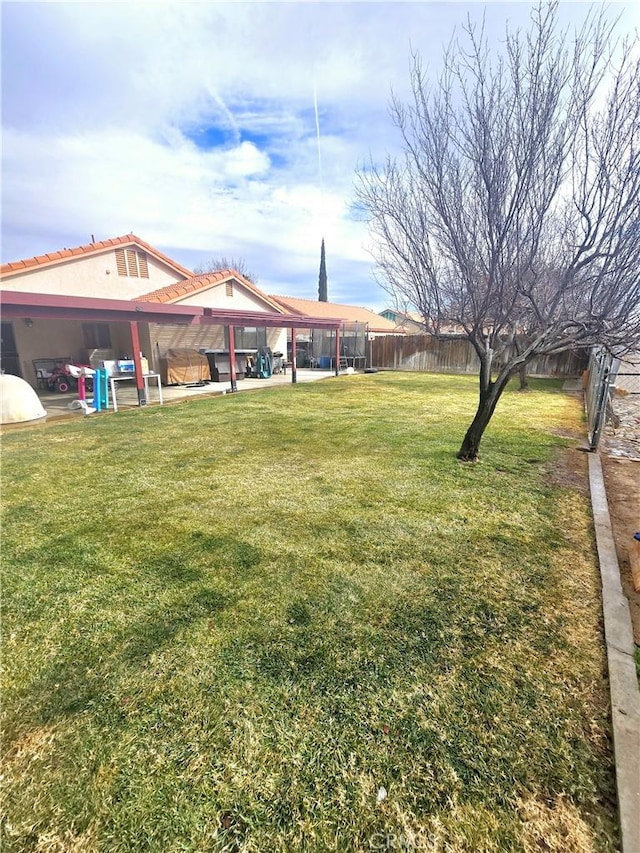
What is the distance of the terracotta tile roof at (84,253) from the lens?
10.4m

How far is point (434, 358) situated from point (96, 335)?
600 inches

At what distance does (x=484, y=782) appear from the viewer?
150 cm

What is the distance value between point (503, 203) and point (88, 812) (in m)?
5.24

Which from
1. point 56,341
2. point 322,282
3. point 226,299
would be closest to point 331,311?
point 226,299

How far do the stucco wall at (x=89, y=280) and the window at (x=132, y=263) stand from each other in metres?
0.14

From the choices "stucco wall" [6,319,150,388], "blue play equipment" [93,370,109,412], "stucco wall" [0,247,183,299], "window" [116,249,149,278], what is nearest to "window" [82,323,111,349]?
"stucco wall" [6,319,150,388]

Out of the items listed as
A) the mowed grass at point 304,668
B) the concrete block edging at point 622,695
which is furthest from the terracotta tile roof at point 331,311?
the concrete block edging at point 622,695

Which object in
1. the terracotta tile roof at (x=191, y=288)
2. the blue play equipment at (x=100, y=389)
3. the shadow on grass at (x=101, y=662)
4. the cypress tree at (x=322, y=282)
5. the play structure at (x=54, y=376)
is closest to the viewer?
the shadow on grass at (x=101, y=662)

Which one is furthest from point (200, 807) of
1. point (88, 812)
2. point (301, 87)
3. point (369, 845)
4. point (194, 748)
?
point (301, 87)

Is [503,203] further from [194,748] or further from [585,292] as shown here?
[194,748]

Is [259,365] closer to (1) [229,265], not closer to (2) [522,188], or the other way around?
(2) [522,188]

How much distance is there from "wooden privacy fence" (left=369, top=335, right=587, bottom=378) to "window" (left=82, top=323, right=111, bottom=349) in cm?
1289

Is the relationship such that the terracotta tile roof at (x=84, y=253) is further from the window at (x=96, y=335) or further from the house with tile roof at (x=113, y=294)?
the window at (x=96, y=335)

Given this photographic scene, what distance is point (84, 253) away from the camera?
39.0ft
